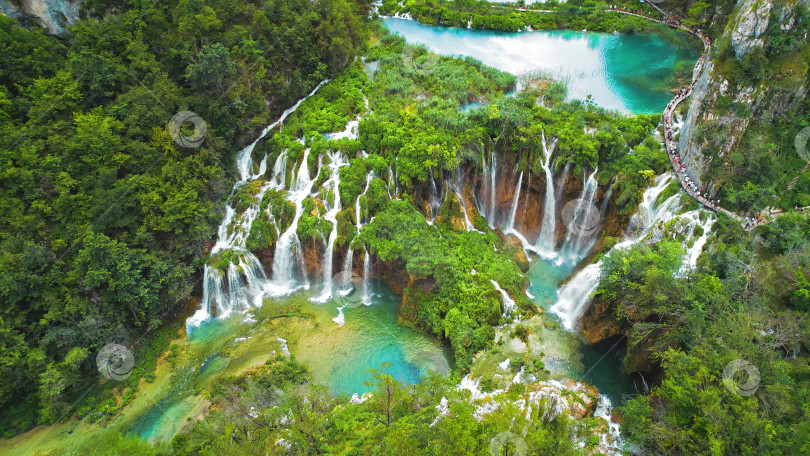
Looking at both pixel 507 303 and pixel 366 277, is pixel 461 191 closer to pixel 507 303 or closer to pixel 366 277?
pixel 507 303

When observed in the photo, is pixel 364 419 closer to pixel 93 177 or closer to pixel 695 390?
pixel 695 390

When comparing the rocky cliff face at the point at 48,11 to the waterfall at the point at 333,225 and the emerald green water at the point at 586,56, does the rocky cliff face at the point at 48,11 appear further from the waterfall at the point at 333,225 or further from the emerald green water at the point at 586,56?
the emerald green water at the point at 586,56

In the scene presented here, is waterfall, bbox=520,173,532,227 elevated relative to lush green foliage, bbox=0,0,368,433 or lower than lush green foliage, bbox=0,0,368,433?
lower

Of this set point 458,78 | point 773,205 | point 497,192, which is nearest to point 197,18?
point 458,78

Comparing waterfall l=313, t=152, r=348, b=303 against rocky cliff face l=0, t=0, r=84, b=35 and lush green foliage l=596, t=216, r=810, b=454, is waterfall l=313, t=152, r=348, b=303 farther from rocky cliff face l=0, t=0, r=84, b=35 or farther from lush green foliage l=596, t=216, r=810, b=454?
rocky cliff face l=0, t=0, r=84, b=35
